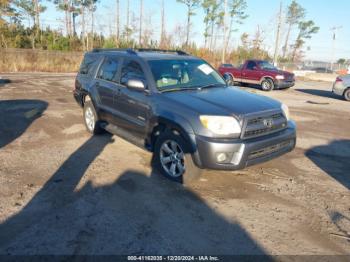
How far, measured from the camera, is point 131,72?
5.26 meters

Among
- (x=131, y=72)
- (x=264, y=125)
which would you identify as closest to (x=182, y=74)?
(x=131, y=72)

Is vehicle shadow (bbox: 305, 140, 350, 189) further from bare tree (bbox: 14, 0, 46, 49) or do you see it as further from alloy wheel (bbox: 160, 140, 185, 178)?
bare tree (bbox: 14, 0, 46, 49)

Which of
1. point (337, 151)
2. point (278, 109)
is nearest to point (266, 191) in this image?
point (278, 109)

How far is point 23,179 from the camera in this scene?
441cm

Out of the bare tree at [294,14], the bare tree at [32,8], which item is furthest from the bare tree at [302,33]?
the bare tree at [32,8]

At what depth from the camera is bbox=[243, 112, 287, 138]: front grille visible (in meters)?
4.01

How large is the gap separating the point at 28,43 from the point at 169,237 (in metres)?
36.5

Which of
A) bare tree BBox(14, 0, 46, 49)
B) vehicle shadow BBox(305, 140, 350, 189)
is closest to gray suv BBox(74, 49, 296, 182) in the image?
vehicle shadow BBox(305, 140, 350, 189)

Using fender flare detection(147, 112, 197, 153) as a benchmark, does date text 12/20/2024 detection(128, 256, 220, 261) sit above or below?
below

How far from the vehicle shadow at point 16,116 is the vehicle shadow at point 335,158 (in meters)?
6.03

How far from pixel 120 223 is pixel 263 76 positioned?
16.0m

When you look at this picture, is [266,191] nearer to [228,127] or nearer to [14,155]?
[228,127]

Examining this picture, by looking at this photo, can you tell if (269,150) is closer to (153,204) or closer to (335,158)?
(153,204)

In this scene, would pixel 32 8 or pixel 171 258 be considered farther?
pixel 32 8
